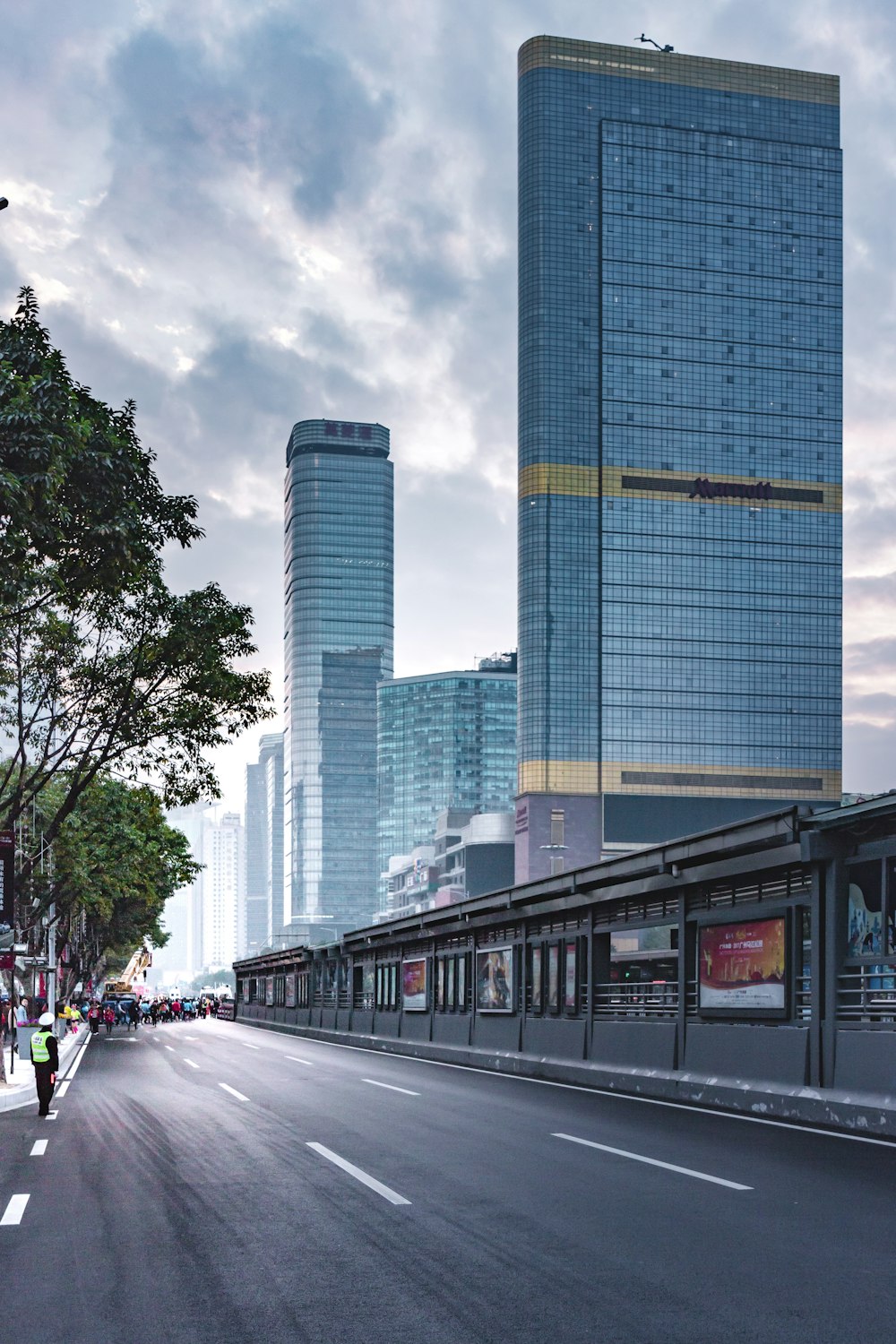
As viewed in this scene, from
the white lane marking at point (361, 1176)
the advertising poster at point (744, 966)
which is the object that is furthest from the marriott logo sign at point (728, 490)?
the white lane marking at point (361, 1176)

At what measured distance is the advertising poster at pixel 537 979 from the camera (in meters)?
33.2

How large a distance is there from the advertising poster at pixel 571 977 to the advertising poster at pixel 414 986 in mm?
14072

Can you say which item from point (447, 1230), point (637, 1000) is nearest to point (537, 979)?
point (637, 1000)

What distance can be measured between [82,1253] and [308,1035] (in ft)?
166

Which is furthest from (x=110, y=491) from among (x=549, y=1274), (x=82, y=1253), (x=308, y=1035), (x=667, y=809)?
(x=667, y=809)

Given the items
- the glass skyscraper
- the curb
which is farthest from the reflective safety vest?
the glass skyscraper

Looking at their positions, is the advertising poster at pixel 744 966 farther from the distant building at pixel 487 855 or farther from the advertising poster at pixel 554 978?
the distant building at pixel 487 855

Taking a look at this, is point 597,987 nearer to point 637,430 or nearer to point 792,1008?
point 792,1008

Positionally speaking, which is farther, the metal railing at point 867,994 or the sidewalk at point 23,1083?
the sidewalk at point 23,1083

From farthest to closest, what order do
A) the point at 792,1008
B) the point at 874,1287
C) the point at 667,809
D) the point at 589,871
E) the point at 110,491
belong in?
the point at 667,809
the point at 589,871
the point at 792,1008
the point at 110,491
the point at 874,1287

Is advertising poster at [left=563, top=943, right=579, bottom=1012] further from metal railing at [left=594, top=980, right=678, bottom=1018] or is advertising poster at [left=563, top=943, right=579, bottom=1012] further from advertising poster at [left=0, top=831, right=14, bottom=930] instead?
advertising poster at [left=0, top=831, right=14, bottom=930]

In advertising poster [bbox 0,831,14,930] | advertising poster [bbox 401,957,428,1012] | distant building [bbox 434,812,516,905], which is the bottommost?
distant building [bbox 434,812,516,905]

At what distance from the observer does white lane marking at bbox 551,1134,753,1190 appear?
1291cm

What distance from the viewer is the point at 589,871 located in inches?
1130
